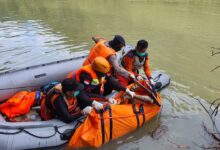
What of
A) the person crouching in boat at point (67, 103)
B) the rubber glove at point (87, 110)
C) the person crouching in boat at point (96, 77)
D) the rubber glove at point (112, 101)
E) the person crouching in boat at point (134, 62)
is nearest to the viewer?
the person crouching in boat at point (67, 103)

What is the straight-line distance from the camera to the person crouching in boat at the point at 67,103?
12.6ft

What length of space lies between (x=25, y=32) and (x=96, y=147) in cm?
676

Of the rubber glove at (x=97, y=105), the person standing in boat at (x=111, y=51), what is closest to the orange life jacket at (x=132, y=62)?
the person standing in boat at (x=111, y=51)

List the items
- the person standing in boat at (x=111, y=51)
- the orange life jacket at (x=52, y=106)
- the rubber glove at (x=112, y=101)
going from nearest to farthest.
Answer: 1. the orange life jacket at (x=52, y=106)
2. the rubber glove at (x=112, y=101)
3. the person standing in boat at (x=111, y=51)

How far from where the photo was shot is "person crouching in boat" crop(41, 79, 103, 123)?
3.83 m

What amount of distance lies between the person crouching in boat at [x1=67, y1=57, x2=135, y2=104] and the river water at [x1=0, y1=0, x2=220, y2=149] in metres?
0.74

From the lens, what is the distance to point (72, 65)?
18.0 feet

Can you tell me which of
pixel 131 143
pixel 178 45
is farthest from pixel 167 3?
pixel 131 143

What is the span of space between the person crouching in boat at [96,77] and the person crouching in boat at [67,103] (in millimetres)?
202

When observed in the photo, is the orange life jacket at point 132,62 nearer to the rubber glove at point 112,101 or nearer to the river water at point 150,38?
the river water at point 150,38

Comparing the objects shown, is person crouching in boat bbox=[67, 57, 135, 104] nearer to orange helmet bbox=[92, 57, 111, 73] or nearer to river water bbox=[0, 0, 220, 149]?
orange helmet bbox=[92, 57, 111, 73]

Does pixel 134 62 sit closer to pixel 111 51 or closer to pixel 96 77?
pixel 111 51

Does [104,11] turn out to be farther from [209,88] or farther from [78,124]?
[78,124]

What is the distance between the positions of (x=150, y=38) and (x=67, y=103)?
6084 millimetres
